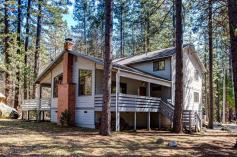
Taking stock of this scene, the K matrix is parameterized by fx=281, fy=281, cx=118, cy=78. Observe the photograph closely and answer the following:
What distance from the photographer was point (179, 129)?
1647 centimetres

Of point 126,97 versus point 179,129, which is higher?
point 126,97

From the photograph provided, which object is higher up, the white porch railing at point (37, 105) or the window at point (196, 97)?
the window at point (196, 97)

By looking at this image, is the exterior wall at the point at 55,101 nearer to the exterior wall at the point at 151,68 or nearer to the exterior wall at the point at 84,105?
the exterior wall at the point at 84,105

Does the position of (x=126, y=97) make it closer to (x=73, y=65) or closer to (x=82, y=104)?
(x=82, y=104)

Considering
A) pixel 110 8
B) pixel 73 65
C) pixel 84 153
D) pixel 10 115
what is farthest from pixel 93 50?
pixel 84 153

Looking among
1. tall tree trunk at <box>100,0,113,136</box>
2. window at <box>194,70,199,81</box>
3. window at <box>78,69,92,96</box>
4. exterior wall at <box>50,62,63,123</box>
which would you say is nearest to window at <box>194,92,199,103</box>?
window at <box>194,70,199,81</box>

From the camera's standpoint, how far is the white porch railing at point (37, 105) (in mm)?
22611

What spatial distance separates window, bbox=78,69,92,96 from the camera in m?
18.1

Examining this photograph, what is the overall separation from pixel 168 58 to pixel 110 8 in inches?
393

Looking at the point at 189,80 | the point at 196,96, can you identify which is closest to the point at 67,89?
the point at 189,80

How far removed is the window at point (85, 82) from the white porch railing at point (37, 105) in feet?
17.3

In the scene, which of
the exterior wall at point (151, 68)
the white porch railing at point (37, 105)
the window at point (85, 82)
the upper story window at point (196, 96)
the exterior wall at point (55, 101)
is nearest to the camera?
the window at point (85, 82)

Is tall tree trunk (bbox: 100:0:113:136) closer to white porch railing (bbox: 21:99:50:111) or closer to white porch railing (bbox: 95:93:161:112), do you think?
white porch railing (bbox: 95:93:161:112)

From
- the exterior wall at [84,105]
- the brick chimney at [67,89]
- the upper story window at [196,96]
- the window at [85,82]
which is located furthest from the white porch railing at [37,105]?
the upper story window at [196,96]
